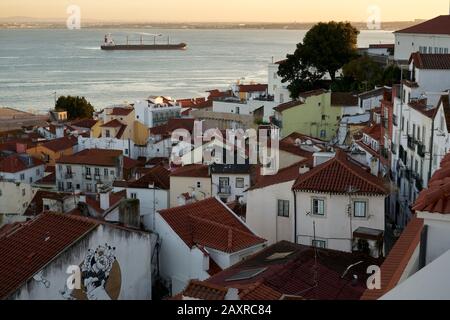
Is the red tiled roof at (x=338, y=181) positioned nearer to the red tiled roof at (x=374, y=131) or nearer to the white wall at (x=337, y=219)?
the white wall at (x=337, y=219)

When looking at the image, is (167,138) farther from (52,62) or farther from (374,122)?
(52,62)

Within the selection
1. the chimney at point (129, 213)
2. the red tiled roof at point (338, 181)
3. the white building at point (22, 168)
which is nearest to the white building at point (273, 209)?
the red tiled roof at point (338, 181)

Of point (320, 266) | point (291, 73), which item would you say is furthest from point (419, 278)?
point (291, 73)

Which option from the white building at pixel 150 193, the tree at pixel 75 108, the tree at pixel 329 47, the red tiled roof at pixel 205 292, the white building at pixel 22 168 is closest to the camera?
the red tiled roof at pixel 205 292

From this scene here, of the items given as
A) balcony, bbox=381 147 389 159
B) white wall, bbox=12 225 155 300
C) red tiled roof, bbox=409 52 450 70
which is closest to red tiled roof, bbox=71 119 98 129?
balcony, bbox=381 147 389 159

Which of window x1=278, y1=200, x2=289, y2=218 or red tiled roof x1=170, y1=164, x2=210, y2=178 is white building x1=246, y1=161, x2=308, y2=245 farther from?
red tiled roof x1=170, y1=164, x2=210, y2=178
